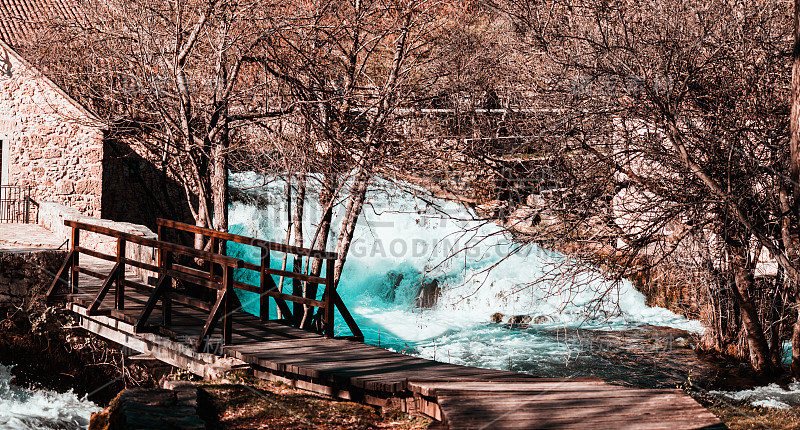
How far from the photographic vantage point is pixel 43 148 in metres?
20.5

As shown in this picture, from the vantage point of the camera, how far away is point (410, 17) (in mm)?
13273

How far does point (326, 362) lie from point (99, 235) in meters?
9.66

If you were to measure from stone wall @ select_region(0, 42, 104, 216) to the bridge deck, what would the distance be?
37.7 feet

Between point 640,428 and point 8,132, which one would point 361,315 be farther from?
point 640,428

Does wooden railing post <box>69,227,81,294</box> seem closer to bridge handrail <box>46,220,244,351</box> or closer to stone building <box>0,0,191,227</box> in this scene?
bridge handrail <box>46,220,244,351</box>

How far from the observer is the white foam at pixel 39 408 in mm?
11086

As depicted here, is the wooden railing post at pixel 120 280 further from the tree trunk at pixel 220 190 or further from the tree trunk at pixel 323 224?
the tree trunk at pixel 323 224

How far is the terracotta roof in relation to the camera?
21031mm

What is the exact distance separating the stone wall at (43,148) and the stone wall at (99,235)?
1.55 metres

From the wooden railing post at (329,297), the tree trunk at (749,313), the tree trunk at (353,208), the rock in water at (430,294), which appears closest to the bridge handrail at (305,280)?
the wooden railing post at (329,297)

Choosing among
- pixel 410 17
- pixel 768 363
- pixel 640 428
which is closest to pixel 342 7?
pixel 410 17

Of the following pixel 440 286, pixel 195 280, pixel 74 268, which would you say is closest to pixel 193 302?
pixel 195 280

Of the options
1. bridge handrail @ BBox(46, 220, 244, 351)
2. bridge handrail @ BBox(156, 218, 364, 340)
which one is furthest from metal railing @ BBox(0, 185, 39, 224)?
bridge handrail @ BBox(156, 218, 364, 340)

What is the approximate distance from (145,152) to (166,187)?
1172 millimetres
